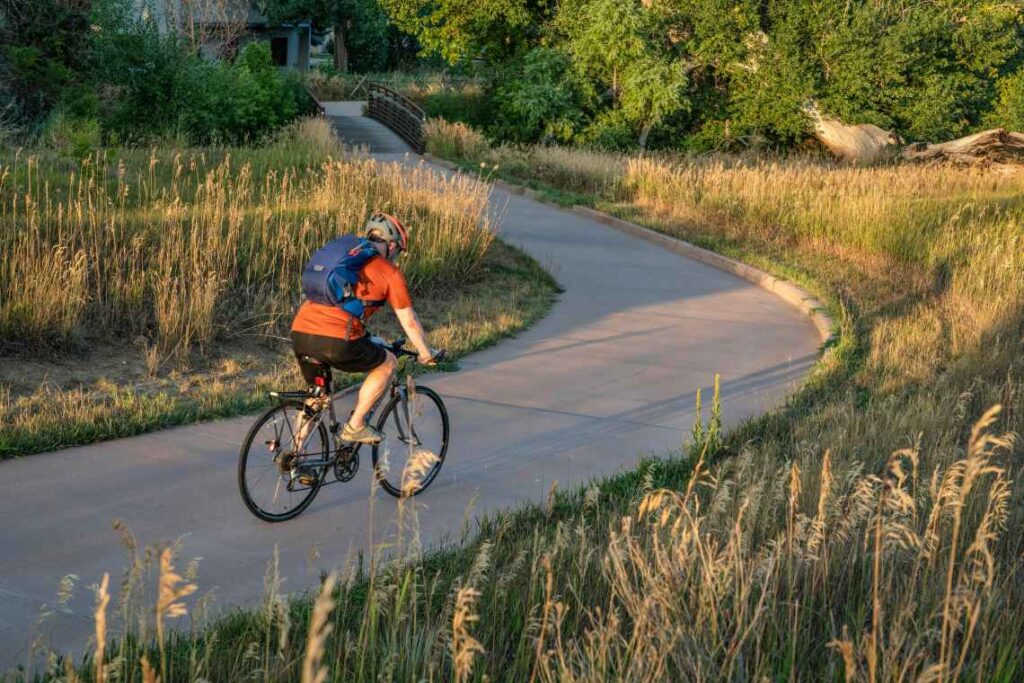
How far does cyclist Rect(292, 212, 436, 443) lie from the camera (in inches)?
278

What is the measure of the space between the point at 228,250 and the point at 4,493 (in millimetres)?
5514

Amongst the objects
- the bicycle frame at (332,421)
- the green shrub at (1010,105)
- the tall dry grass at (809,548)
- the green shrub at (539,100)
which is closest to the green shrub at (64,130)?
the tall dry grass at (809,548)

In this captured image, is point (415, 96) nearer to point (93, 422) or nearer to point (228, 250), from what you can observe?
point (228, 250)

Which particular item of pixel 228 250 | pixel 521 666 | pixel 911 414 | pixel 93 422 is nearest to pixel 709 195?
pixel 228 250

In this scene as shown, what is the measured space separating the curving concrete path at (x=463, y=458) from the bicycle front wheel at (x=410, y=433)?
14cm

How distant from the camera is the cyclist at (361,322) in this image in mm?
7062

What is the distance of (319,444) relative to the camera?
23.9 ft

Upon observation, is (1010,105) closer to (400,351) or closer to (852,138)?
(852,138)

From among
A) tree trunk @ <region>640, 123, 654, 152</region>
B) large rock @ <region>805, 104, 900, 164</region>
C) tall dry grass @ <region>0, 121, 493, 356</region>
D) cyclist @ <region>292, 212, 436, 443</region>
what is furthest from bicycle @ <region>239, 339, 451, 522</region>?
large rock @ <region>805, 104, 900, 164</region>

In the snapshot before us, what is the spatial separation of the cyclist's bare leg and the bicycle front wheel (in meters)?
0.23

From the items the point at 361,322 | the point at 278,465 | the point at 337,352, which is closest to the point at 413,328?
the point at 361,322

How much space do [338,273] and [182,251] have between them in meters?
5.92

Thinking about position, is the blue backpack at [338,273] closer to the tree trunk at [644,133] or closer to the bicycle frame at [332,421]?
the bicycle frame at [332,421]

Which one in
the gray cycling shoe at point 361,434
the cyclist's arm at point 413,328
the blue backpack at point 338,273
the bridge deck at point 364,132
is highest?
the blue backpack at point 338,273
